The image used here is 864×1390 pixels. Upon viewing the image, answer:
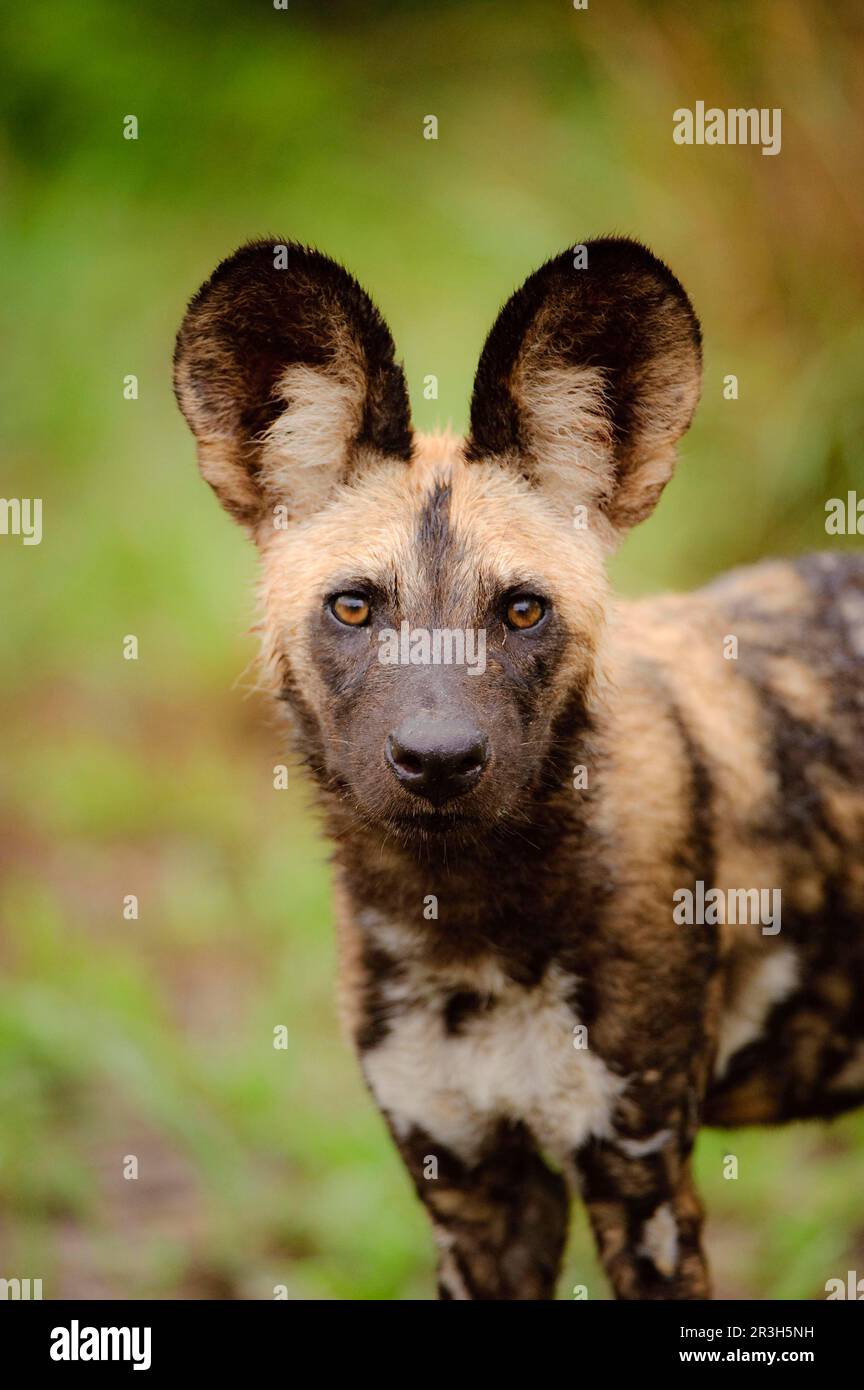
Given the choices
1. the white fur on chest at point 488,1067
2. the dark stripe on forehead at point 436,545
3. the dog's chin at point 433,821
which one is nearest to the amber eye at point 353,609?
the dark stripe on forehead at point 436,545

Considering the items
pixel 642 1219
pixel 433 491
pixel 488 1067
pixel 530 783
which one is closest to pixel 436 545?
pixel 433 491

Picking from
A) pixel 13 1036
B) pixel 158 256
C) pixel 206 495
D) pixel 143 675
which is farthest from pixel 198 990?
pixel 158 256

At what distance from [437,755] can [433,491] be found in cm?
68

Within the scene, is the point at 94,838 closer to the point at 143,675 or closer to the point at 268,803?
the point at 268,803

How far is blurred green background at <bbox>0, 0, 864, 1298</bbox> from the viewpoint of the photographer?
4.39 metres

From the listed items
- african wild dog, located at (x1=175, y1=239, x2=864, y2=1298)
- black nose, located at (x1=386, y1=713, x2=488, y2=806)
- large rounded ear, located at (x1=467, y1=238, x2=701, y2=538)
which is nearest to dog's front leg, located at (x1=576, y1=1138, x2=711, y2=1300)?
african wild dog, located at (x1=175, y1=239, x2=864, y2=1298)

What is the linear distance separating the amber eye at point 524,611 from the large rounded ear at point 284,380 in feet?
1.48

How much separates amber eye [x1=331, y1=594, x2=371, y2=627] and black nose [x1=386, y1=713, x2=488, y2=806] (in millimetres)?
361

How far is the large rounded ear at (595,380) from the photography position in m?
3.04

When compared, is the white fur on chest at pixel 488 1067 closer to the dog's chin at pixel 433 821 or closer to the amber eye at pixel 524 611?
the dog's chin at pixel 433 821

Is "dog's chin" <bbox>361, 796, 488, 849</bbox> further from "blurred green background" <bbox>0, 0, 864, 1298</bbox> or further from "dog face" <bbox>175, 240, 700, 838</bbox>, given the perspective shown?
"blurred green background" <bbox>0, 0, 864, 1298</bbox>

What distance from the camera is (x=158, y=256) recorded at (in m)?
9.95

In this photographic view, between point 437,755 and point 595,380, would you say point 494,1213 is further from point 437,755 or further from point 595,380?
point 595,380
